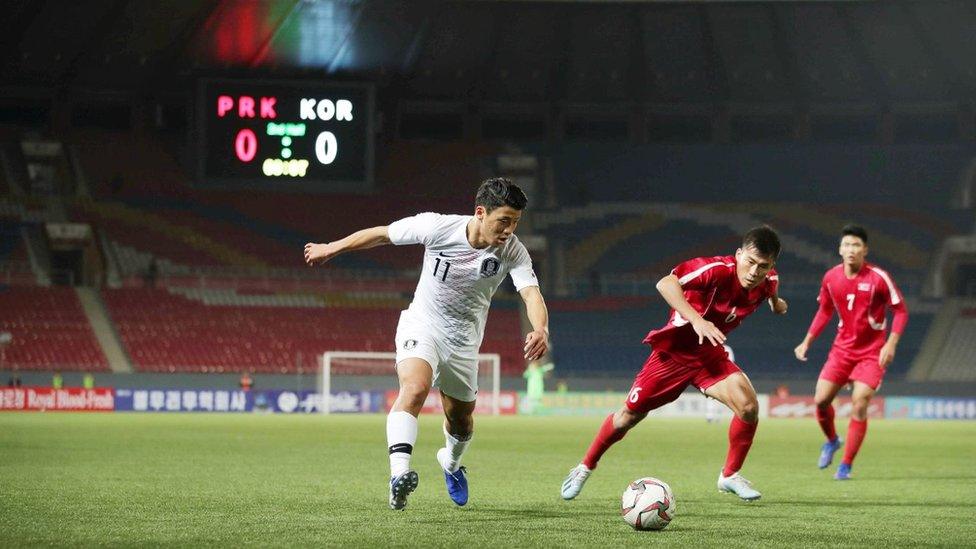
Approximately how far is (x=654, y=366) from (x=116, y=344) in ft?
108

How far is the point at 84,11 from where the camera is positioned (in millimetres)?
37031

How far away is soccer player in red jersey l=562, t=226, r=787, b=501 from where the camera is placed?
9109 millimetres

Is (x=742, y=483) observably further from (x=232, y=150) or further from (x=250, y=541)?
(x=232, y=150)

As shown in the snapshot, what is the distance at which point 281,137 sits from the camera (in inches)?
897

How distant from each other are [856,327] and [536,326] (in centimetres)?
578

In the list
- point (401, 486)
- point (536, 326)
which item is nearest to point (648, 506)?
point (536, 326)

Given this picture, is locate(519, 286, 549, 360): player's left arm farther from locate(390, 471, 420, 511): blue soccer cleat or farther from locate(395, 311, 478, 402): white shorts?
locate(390, 471, 420, 511): blue soccer cleat

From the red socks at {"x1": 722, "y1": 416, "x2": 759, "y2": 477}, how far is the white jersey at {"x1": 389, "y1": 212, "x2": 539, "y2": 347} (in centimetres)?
229

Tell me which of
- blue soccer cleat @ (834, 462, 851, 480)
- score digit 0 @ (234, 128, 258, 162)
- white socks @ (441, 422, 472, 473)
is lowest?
blue soccer cleat @ (834, 462, 851, 480)

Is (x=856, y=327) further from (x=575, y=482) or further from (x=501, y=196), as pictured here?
(x=501, y=196)

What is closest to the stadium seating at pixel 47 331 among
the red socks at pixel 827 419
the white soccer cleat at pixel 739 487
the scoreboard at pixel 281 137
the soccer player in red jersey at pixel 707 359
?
the scoreboard at pixel 281 137

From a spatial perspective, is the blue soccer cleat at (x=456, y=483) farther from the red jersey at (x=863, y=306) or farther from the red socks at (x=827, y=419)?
the red socks at (x=827, y=419)

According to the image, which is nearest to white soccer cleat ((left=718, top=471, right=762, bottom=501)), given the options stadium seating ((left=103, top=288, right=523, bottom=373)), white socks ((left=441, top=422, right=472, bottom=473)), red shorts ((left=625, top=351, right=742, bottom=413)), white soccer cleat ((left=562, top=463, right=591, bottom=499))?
red shorts ((left=625, top=351, right=742, bottom=413))

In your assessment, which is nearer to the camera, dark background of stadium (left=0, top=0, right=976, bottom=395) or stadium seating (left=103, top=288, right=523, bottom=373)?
dark background of stadium (left=0, top=0, right=976, bottom=395)
